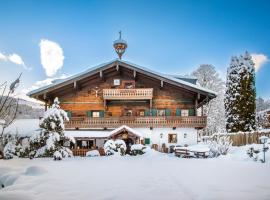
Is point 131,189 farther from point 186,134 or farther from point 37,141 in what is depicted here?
point 186,134

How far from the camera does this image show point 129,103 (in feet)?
93.6

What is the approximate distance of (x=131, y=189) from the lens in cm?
714

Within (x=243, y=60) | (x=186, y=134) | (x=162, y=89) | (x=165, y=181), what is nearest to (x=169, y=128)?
(x=186, y=134)

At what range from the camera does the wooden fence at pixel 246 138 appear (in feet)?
67.1

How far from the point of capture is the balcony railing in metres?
27.0

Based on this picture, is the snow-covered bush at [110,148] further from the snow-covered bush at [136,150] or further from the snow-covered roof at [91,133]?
the snow-covered roof at [91,133]

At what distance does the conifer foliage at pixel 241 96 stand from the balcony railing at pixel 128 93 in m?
9.18

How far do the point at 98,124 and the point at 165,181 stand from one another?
18.7 metres

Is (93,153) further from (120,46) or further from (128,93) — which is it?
(120,46)

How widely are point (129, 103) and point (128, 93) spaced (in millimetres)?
1640

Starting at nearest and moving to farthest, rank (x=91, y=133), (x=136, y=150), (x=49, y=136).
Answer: (x=49, y=136) → (x=136, y=150) → (x=91, y=133)

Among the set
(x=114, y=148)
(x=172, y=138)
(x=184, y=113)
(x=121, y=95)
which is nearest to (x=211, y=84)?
(x=184, y=113)

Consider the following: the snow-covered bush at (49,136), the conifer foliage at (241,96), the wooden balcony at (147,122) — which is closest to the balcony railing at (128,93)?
the wooden balcony at (147,122)

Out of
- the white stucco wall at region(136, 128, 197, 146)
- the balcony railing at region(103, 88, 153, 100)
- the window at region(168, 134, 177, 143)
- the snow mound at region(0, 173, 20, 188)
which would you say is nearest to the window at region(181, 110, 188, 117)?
the white stucco wall at region(136, 128, 197, 146)
